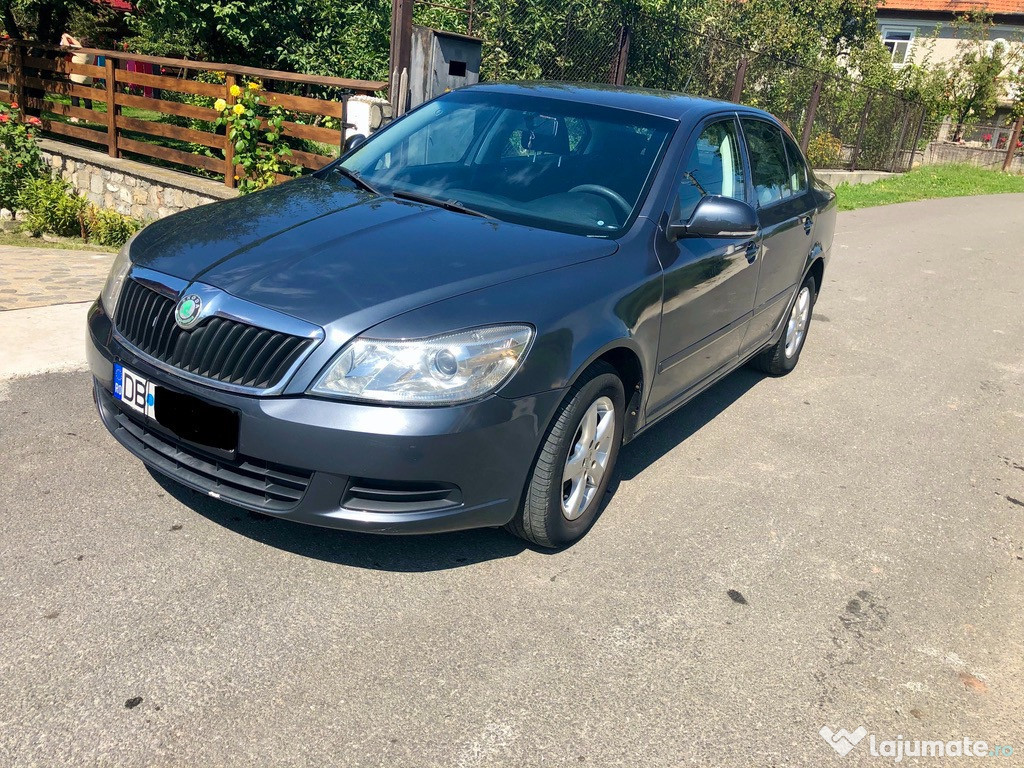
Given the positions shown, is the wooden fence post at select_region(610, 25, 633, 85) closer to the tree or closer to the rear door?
the rear door

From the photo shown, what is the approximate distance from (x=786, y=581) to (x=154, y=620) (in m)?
2.26

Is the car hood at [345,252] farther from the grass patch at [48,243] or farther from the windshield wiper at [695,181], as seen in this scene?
the grass patch at [48,243]

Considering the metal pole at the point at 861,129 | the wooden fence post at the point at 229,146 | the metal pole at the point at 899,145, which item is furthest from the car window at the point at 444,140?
the metal pole at the point at 899,145

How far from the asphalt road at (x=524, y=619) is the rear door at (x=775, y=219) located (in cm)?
84

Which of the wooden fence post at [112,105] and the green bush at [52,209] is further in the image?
the wooden fence post at [112,105]

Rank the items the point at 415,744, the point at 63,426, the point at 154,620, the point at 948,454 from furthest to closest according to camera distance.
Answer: the point at 948,454 < the point at 63,426 < the point at 154,620 < the point at 415,744

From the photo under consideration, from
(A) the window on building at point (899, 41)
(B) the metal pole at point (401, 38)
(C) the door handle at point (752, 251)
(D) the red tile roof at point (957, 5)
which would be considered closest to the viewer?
(C) the door handle at point (752, 251)

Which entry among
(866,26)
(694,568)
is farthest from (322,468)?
(866,26)

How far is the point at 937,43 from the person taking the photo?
42.0 meters

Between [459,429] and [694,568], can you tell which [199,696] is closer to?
[459,429]

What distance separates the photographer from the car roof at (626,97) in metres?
4.25

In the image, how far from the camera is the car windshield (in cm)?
379

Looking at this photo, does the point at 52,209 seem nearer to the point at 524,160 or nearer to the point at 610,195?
the point at 524,160

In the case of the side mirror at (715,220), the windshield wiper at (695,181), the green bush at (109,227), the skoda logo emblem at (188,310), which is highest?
the windshield wiper at (695,181)
